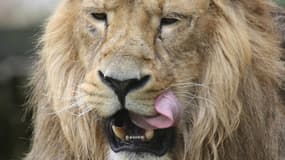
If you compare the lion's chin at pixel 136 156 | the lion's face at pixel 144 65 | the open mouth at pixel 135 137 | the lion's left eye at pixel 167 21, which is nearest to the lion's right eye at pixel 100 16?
the lion's face at pixel 144 65

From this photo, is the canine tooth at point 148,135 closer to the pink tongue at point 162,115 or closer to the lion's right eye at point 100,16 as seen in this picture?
the pink tongue at point 162,115

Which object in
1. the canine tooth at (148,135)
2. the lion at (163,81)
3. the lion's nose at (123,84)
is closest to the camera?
the lion's nose at (123,84)

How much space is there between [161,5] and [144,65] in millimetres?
275

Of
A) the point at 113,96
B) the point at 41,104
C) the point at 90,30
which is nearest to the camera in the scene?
the point at 113,96

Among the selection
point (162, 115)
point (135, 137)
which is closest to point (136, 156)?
point (135, 137)

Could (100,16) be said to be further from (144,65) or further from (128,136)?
(128,136)

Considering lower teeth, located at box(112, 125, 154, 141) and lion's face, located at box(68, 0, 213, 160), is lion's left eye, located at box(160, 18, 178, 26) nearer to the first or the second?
lion's face, located at box(68, 0, 213, 160)

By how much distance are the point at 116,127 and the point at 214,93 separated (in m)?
0.42

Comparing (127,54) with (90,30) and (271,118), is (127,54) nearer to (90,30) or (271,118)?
(90,30)

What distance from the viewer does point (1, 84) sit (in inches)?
370

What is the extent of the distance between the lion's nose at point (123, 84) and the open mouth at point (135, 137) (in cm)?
15

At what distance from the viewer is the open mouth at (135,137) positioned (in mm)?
4504

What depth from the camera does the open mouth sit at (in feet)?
14.8

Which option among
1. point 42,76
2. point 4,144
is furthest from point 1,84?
point 42,76
